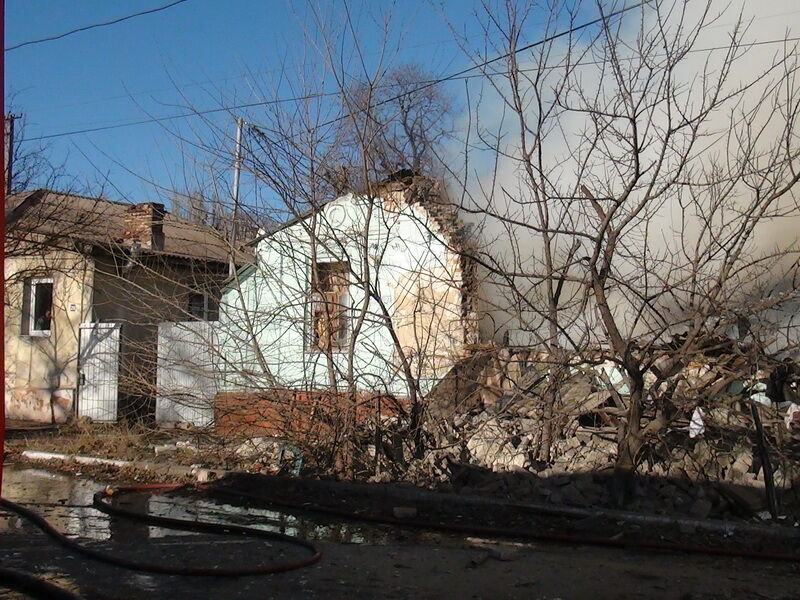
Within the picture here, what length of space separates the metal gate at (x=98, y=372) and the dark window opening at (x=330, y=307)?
22.1ft

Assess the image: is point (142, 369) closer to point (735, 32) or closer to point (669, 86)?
point (669, 86)

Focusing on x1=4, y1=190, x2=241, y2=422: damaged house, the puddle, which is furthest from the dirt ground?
x1=4, y1=190, x2=241, y2=422: damaged house

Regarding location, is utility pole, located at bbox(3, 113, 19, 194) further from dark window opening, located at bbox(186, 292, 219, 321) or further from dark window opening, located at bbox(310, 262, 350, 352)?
dark window opening, located at bbox(310, 262, 350, 352)

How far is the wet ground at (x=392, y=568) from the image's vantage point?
4836 millimetres

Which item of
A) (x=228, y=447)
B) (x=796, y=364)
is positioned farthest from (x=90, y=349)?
(x=796, y=364)

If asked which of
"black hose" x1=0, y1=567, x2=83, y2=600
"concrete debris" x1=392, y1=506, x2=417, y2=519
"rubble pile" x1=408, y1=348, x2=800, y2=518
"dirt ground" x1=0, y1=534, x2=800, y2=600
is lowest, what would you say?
"dirt ground" x1=0, y1=534, x2=800, y2=600

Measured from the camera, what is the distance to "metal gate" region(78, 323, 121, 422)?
1479cm

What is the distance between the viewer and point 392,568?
545 cm

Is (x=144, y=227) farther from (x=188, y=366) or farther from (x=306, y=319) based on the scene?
(x=306, y=319)

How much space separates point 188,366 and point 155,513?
2065mm

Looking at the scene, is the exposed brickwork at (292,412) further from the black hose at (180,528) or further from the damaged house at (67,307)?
the damaged house at (67,307)

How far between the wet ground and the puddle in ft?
0.12

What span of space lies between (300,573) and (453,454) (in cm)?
367

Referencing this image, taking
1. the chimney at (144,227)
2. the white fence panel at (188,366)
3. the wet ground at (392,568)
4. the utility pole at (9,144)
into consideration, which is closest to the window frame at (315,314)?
the white fence panel at (188,366)
